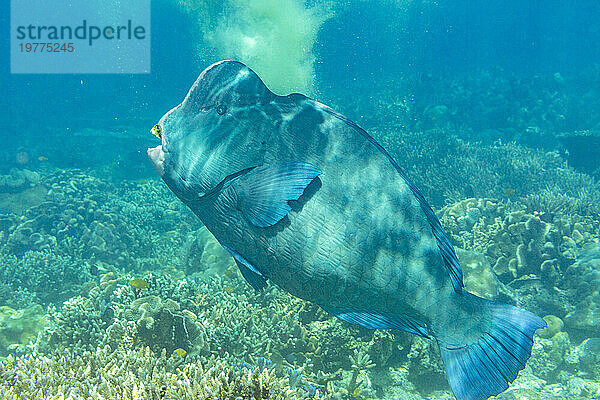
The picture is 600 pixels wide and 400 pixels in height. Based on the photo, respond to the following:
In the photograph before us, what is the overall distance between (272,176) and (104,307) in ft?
12.4

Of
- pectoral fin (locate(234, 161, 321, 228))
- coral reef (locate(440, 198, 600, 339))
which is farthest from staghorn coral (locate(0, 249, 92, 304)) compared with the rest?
coral reef (locate(440, 198, 600, 339))

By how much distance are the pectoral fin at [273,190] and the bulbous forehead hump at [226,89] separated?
1.49 ft

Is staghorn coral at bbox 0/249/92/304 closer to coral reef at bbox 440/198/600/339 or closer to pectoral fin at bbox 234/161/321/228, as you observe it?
pectoral fin at bbox 234/161/321/228

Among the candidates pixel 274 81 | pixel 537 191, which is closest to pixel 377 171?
pixel 537 191

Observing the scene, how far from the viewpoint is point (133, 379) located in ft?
8.45

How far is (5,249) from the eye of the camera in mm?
8336

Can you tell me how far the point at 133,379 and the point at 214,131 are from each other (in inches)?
74.3

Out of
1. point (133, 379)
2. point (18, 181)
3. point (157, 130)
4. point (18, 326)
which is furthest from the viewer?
point (18, 181)

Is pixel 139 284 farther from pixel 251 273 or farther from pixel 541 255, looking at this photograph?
pixel 541 255

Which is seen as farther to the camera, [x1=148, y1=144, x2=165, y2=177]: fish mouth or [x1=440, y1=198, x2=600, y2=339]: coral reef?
[x1=440, y1=198, x2=600, y2=339]: coral reef

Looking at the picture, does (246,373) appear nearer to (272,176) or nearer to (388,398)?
(272,176)

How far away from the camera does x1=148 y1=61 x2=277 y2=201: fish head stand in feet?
5.82

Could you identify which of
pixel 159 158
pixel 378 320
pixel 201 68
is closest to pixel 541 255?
pixel 378 320

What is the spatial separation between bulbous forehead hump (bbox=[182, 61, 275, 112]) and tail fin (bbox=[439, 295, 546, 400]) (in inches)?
60.0
